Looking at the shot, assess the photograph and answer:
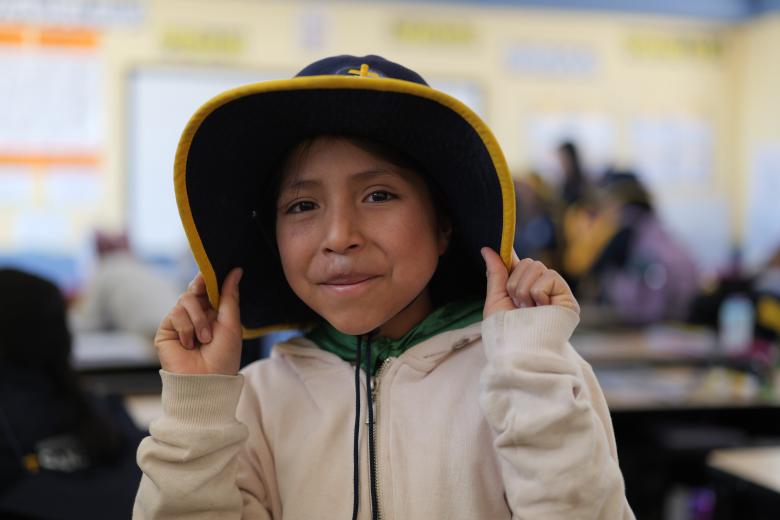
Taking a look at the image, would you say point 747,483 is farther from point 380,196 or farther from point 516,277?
point 380,196

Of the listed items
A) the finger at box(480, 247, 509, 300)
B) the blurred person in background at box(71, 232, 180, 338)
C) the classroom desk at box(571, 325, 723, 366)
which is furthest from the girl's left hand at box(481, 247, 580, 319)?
the blurred person in background at box(71, 232, 180, 338)

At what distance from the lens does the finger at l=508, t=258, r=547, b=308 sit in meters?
0.96

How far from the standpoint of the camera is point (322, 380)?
1080mm

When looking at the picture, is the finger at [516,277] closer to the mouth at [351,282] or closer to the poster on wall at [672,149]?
the mouth at [351,282]

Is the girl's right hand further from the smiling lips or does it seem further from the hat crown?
the hat crown

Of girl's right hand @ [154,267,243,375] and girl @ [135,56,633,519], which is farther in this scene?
girl's right hand @ [154,267,243,375]

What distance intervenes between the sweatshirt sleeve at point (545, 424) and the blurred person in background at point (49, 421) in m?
0.97

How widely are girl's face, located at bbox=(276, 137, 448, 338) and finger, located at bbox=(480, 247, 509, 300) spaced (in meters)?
0.07

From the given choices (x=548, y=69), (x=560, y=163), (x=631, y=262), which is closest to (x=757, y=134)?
(x=548, y=69)

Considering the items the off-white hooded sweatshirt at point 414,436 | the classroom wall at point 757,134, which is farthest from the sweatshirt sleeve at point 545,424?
the classroom wall at point 757,134

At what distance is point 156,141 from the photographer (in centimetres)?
605

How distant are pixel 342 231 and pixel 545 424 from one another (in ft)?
0.97

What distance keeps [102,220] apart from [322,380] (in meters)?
5.34

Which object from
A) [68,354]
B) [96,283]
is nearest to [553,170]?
[96,283]
